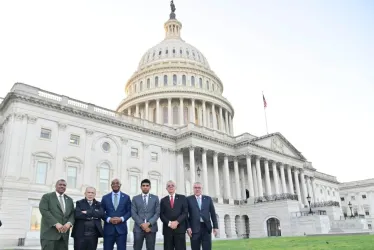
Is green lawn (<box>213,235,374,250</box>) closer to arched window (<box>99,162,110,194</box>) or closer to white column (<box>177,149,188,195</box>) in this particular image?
arched window (<box>99,162,110,194</box>)

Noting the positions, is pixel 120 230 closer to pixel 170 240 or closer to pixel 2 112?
pixel 170 240

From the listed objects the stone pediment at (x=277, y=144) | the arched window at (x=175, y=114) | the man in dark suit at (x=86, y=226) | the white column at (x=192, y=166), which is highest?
the arched window at (x=175, y=114)

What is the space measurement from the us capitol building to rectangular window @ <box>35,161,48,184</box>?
0.34ft

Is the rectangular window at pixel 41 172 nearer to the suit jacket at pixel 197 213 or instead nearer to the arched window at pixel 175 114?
the suit jacket at pixel 197 213

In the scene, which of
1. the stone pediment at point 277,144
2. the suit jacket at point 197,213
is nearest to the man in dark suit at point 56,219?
the suit jacket at point 197,213

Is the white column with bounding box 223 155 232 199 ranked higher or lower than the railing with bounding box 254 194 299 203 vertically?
higher

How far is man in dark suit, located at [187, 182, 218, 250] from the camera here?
416 inches

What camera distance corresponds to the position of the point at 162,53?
77.9 metres

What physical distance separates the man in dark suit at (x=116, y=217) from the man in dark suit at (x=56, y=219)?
108cm

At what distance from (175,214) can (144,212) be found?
0.98 m

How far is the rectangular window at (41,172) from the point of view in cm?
3472

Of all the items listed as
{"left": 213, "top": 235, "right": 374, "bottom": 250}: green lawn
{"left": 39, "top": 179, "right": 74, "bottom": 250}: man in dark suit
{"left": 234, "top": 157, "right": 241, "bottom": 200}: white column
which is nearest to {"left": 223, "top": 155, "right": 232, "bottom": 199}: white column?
{"left": 234, "top": 157, "right": 241, "bottom": 200}: white column

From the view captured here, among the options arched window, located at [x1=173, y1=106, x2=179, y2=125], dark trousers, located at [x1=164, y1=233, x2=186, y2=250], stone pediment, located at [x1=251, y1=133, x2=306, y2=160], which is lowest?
dark trousers, located at [x1=164, y1=233, x2=186, y2=250]

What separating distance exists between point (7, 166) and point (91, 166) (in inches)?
368
